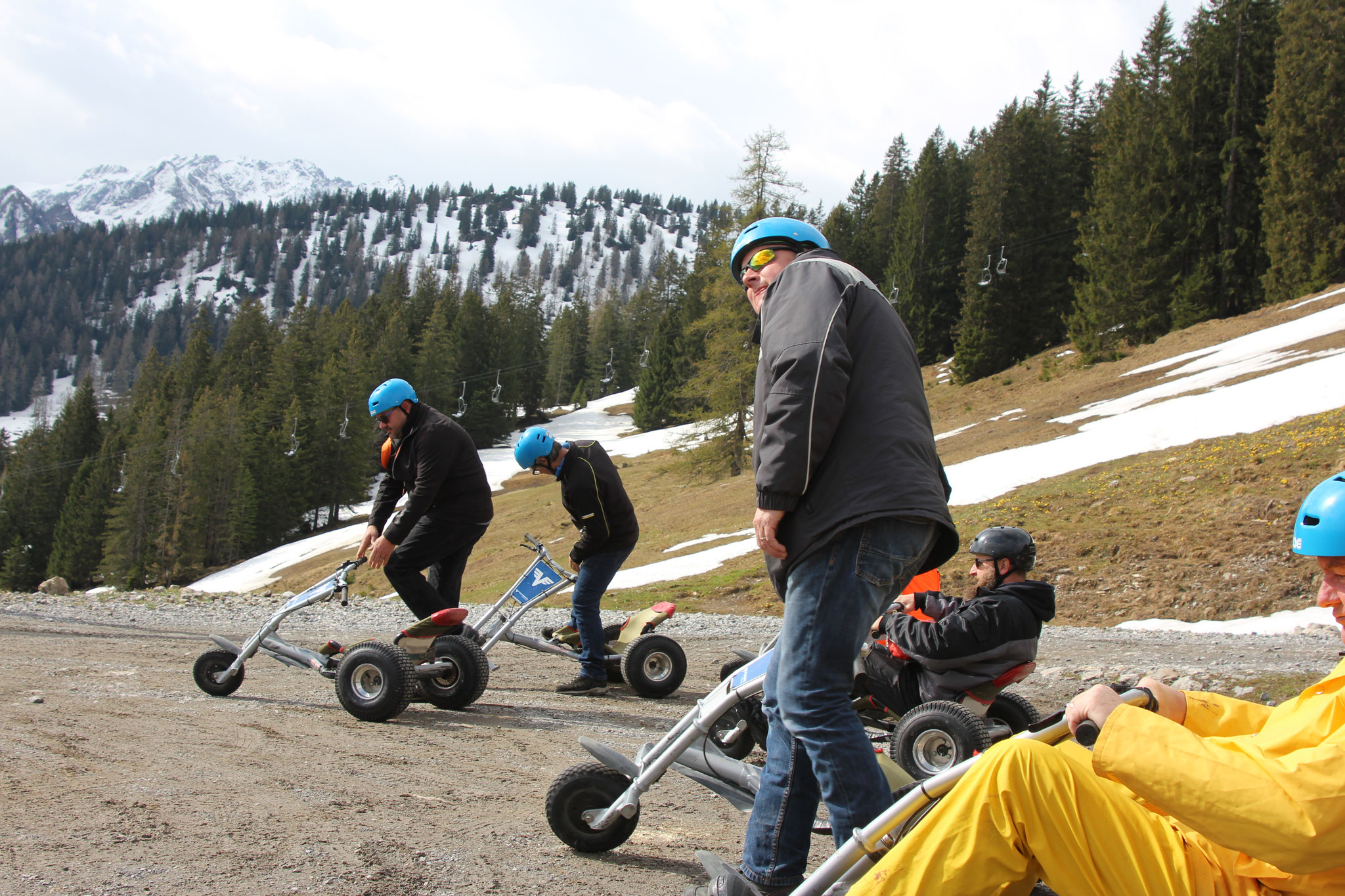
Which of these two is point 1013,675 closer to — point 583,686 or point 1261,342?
point 583,686

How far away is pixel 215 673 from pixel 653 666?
11.9ft

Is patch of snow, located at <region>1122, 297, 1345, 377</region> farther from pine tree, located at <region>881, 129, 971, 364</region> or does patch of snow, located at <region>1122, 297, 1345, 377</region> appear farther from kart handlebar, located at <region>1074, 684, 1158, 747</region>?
pine tree, located at <region>881, 129, 971, 364</region>

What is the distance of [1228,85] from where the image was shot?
148 ft

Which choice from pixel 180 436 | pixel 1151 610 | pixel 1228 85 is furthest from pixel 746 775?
pixel 180 436

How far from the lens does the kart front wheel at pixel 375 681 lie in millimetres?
6004

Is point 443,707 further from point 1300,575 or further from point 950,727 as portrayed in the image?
point 1300,575

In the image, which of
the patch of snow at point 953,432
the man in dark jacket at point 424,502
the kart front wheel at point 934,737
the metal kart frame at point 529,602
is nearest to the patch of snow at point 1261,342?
the patch of snow at point 953,432

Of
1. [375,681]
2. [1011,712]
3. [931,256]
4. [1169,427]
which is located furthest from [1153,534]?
[931,256]

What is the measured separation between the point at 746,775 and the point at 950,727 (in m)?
1.72

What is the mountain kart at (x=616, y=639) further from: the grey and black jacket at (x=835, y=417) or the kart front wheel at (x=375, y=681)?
the grey and black jacket at (x=835, y=417)

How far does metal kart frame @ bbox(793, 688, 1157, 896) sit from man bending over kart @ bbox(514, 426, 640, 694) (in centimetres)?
513

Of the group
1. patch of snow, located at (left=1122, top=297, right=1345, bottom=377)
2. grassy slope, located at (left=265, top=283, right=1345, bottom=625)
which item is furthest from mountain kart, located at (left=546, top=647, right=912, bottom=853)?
patch of snow, located at (left=1122, top=297, right=1345, bottom=377)

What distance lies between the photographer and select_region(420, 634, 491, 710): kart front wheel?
21.7 feet

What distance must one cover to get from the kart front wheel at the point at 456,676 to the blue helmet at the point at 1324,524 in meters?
5.48
